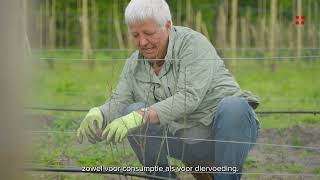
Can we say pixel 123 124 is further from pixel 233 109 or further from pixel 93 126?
pixel 233 109

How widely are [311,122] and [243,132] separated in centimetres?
256

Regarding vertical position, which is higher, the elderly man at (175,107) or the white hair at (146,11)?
the white hair at (146,11)

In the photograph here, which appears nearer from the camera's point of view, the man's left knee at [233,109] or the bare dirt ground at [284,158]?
the man's left knee at [233,109]

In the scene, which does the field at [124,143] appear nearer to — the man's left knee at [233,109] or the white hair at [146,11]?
the white hair at [146,11]

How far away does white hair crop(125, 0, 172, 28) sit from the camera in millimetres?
2246

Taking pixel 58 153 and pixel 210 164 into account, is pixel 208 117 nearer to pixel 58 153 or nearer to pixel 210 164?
pixel 210 164

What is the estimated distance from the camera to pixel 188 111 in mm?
2268

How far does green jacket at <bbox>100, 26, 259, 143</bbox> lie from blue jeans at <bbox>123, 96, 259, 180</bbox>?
5 cm

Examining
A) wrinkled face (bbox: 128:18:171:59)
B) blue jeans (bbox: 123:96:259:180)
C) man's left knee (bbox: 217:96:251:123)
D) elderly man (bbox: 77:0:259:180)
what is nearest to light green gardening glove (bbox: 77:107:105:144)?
elderly man (bbox: 77:0:259:180)

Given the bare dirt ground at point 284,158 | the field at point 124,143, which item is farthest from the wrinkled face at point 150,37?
A: the bare dirt ground at point 284,158

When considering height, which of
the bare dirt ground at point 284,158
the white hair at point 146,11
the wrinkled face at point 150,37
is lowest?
the bare dirt ground at point 284,158

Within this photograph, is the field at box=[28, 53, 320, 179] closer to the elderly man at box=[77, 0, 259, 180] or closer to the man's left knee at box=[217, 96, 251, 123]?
the elderly man at box=[77, 0, 259, 180]

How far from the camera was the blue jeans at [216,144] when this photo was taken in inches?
86.2

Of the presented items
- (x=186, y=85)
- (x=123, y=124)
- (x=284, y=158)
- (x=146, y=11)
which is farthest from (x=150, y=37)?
(x=284, y=158)
